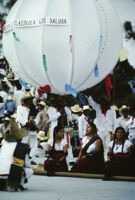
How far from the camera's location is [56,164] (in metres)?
13.2

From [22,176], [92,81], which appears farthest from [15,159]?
[92,81]

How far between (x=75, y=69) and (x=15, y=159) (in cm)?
272

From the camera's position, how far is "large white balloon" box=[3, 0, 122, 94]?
12.2 metres

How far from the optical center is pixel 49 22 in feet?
39.9

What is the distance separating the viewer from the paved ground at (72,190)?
9914 mm

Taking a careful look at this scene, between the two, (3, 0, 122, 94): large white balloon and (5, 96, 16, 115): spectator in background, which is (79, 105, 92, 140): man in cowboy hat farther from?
(3, 0, 122, 94): large white balloon

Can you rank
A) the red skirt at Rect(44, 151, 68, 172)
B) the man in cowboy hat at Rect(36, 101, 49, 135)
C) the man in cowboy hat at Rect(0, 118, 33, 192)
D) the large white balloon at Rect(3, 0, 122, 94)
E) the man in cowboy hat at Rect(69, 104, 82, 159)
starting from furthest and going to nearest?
the man in cowboy hat at Rect(69, 104, 82, 159), the man in cowboy hat at Rect(36, 101, 49, 135), the red skirt at Rect(44, 151, 68, 172), the large white balloon at Rect(3, 0, 122, 94), the man in cowboy hat at Rect(0, 118, 33, 192)

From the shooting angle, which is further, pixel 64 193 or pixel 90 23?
pixel 90 23

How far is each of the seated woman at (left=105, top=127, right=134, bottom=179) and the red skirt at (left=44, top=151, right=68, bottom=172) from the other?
1.09m

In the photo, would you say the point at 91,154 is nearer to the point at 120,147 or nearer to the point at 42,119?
the point at 120,147

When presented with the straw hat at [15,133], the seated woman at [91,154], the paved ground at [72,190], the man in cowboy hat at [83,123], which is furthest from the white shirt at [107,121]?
the straw hat at [15,133]

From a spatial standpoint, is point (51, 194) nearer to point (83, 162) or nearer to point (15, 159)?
point (15, 159)

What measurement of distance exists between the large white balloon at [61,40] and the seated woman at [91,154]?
3.05 ft

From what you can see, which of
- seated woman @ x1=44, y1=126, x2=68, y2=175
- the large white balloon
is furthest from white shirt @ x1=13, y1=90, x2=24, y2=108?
the large white balloon
